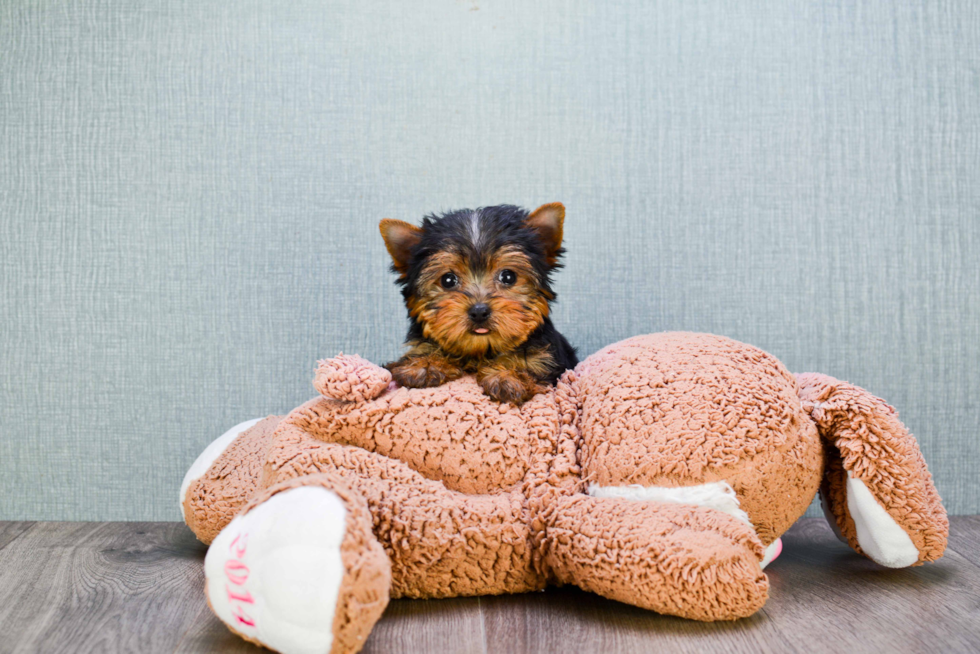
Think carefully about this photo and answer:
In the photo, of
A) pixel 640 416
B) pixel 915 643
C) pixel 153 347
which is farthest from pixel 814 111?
pixel 153 347

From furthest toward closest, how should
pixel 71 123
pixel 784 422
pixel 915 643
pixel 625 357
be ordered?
1. pixel 71 123
2. pixel 625 357
3. pixel 784 422
4. pixel 915 643

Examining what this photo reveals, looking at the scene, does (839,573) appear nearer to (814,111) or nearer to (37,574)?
(814,111)

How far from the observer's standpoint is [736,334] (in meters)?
2.15

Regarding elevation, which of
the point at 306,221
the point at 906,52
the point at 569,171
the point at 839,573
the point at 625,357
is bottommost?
the point at 839,573

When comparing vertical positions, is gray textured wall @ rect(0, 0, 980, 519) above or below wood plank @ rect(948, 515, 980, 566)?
above

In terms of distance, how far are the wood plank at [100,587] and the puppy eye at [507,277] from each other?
896mm

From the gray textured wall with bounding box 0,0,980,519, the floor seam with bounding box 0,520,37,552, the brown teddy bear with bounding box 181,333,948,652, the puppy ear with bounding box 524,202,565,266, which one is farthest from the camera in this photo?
the gray textured wall with bounding box 0,0,980,519

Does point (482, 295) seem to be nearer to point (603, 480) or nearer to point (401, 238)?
point (401, 238)

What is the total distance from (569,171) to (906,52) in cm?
106

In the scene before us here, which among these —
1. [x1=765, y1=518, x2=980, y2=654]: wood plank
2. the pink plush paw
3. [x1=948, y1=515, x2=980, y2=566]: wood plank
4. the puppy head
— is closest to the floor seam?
the pink plush paw

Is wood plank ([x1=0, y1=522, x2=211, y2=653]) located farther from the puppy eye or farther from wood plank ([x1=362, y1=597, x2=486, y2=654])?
the puppy eye

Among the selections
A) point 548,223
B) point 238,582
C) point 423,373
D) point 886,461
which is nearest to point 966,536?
point 886,461

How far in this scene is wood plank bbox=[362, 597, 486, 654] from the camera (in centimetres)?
122

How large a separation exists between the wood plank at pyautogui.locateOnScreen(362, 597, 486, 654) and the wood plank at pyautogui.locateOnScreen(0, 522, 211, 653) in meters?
0.37
